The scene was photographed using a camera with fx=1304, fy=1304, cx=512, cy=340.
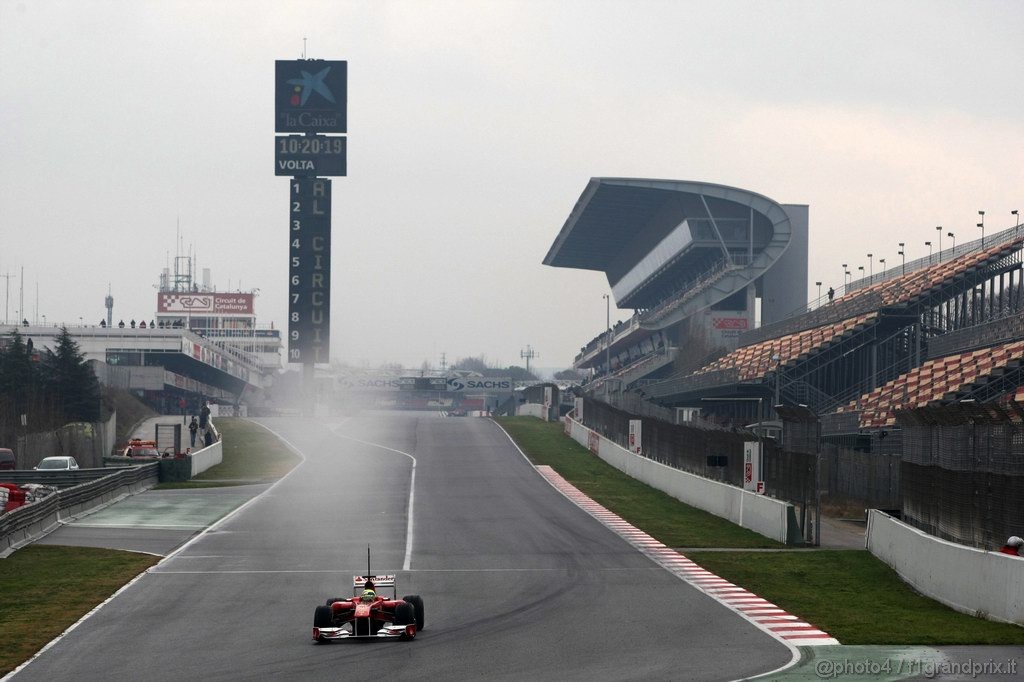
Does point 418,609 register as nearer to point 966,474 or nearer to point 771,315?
point 966,474

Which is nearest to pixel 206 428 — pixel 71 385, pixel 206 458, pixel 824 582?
pixel 206 458

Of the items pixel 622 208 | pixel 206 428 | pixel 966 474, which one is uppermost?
pixel 622 208

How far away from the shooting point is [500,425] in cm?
8388

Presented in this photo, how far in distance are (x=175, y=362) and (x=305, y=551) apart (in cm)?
10671

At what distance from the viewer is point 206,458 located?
60.2 meters

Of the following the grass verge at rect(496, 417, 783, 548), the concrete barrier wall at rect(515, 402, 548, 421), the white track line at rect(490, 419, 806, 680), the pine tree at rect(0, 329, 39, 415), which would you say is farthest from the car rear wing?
the concrete barrier wall at rect(515, 402, 548, 421)

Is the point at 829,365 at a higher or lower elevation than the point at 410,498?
higher

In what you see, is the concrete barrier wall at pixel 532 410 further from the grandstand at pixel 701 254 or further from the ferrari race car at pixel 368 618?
the ferrari race car at pixel 368 618

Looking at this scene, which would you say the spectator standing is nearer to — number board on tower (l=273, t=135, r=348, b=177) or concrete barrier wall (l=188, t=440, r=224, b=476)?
concrete barrier wall (l=188, t=440, r=224, b=476)

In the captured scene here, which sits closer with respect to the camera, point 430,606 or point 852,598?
point 430,606

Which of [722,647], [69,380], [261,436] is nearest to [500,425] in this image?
[261,436]

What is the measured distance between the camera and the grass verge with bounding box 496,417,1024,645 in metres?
19.8

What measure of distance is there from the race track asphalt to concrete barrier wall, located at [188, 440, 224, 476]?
13.5 m

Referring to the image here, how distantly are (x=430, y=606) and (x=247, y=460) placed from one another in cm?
4421
